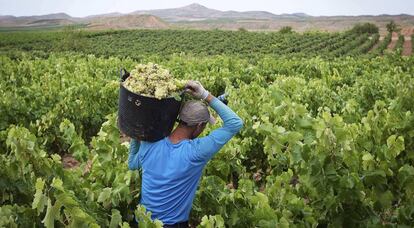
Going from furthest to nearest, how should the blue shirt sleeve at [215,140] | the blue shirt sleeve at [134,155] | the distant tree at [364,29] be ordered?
the distant tree at [364,29], the blue shirt sleeve at [134,155], the blue shirt sleeve at [215,140]

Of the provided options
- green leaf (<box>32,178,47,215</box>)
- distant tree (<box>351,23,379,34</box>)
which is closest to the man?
green leaf (<box>32,178,47,215</box>)

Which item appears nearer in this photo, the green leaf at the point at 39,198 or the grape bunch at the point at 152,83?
the green leaf at the point at 39,198

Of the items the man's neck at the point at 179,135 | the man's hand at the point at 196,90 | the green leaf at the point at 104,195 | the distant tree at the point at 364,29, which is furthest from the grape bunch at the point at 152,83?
the distant tree at the point at 364,29

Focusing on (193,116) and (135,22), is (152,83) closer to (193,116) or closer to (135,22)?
(193,116)

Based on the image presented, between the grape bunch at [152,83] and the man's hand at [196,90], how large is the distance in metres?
0.04

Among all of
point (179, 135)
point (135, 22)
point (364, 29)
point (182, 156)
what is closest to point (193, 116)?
point (179, 135)

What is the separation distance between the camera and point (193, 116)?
301 cm

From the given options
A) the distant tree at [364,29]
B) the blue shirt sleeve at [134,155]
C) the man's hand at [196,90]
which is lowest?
the distant tree at [364,29]

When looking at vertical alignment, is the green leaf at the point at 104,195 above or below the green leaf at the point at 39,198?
below

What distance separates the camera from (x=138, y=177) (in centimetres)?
364

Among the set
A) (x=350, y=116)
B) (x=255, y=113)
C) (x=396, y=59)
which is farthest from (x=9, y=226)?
(x=396, y=59)

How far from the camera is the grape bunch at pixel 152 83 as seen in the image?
299 cm

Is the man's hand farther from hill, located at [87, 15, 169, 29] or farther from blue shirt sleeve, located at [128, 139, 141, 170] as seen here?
hill, located at [87, 15, 169, 29]

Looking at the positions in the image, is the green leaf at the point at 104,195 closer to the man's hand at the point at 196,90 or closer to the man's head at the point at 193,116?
the man's head at the point at 193,116
